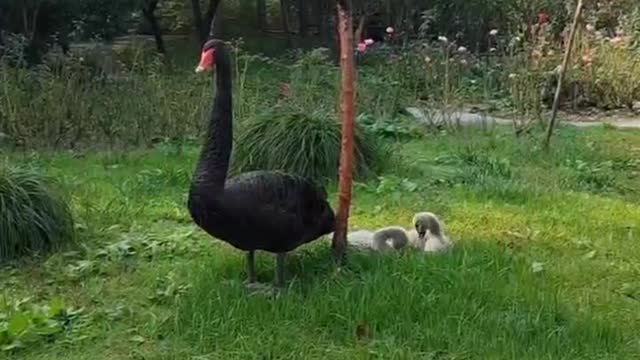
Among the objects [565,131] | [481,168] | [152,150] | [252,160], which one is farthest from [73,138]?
[565,131]

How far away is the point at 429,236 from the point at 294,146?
2296 mm

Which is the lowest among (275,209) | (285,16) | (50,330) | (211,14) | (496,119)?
(285,16)

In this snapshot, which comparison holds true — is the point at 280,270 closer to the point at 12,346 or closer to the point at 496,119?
the point at 12,346

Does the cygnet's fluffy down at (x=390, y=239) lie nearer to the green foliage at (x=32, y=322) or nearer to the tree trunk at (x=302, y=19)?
the green foliage at (x=32, y=322)

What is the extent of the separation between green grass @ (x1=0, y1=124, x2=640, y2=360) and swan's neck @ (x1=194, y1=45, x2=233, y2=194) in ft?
1.55

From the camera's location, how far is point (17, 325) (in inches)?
160

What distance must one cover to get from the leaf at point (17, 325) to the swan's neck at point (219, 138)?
0.90 metres

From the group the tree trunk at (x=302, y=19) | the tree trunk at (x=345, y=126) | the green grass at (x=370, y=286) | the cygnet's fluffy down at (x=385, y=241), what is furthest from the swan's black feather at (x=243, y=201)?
the tree trunk at (x=302, y=19)

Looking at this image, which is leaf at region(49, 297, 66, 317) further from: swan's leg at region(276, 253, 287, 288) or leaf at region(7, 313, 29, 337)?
swan's leg at region(276, 253, 287, 288)

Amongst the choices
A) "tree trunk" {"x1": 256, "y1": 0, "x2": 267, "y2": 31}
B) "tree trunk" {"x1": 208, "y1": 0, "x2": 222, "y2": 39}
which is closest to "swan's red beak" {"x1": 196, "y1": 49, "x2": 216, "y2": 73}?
"tree trunk" {"x1": 208, "y1": 0, "x2": 222, "y2": 39}

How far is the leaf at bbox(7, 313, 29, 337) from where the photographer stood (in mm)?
4031

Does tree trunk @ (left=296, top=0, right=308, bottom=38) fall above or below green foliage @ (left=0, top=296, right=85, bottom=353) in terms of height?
below

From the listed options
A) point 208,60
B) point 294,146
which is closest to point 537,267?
point 208,60

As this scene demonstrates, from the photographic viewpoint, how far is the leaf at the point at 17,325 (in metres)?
4.03
